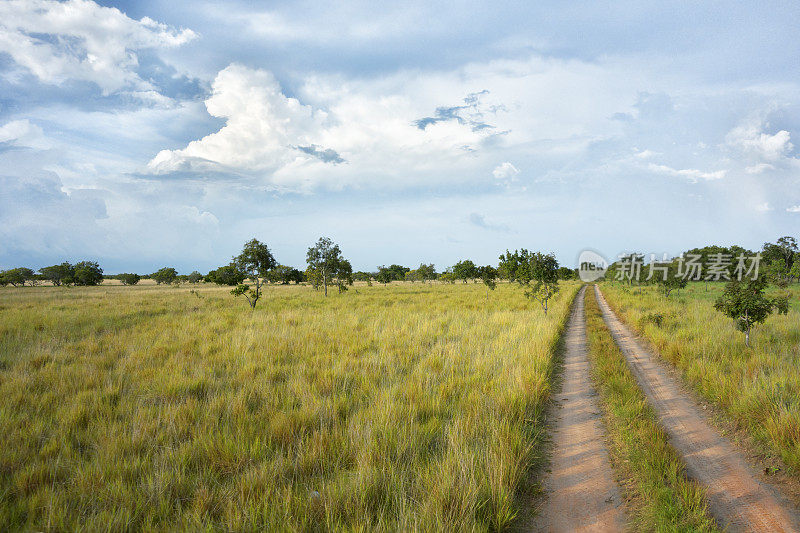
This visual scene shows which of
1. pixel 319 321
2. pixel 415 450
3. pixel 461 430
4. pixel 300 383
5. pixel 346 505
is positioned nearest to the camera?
pixel 346 505

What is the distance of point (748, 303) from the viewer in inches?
434

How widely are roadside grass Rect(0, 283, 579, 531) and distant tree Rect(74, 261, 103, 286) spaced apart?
105892 millimetres

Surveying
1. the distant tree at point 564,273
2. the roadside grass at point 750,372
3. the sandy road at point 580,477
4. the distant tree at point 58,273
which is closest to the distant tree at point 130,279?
the distant tree at point 58,273

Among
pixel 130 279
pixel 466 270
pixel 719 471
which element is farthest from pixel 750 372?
pixel 130 279

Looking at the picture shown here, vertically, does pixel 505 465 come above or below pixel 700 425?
above

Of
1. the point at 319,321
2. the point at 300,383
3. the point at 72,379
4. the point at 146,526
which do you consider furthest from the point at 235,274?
the point at 146,526

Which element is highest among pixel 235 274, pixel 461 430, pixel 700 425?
pixel 235 274

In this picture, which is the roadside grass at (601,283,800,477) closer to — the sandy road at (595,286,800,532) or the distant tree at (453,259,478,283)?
the sandy road at (595,286,800,532)

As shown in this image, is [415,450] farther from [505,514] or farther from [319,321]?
[319,321]

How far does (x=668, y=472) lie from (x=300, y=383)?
6768 millimetres

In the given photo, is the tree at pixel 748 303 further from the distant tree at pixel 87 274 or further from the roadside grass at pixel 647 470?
the distant tree at pixel 87 274

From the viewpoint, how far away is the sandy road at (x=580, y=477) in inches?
148

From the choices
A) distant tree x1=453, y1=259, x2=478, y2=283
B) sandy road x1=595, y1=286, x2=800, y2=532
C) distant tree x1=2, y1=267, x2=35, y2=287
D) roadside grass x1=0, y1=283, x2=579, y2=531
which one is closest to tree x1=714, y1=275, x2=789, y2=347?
sandy road x1=595, y1=286, x2=800, y2=532

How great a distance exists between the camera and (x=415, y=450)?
15.7ft
